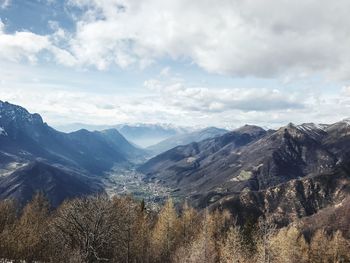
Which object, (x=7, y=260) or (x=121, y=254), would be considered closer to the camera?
(x=7, y=260)

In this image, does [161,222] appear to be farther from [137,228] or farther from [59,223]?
[59,223]

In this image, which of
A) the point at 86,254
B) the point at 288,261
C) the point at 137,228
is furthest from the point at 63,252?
the point at 288,261

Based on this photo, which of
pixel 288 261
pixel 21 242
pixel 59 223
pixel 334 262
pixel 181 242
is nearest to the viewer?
A: pixel 21 242

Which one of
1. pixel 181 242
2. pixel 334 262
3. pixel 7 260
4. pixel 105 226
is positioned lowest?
pixel 334 262

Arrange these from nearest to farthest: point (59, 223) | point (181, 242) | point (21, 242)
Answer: point (21, 242), point (59, 223), point (181, 242)

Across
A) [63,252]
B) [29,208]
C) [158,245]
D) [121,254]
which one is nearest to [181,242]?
[158,245]

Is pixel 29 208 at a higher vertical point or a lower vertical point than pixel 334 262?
higher
